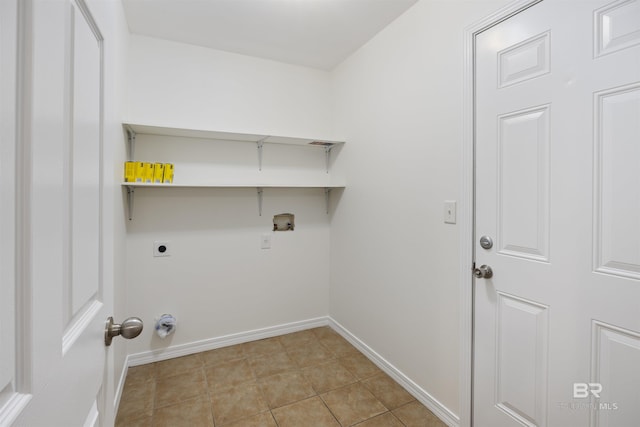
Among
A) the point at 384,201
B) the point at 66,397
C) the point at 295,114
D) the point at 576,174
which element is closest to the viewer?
the point at 66,397

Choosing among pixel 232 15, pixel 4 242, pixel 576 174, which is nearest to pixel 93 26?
pixel 4 242

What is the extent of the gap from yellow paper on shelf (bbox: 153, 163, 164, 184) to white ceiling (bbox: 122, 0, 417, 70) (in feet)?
3.27

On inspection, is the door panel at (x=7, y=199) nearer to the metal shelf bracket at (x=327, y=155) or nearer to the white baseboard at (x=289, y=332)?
the white baseboard at (x=289, y=332)

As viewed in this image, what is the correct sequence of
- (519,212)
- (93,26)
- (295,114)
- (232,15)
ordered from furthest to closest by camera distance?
(295,114) → (232,15) → (519,212) → (93,26)

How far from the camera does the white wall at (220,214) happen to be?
2.28 m

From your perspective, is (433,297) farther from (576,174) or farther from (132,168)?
(132,168)

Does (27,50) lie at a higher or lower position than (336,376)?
higher

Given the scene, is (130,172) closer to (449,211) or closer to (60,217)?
(60,217)

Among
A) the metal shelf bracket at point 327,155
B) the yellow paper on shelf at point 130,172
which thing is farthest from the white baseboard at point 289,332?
the metal shelf bracket at point 327,155

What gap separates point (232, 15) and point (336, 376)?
2.60 m

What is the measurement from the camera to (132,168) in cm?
202

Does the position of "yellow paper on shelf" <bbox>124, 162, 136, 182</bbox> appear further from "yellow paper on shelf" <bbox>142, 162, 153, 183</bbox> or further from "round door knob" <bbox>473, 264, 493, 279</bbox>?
"round door knob" <bbox>473, 264, 493, 279</bbox>

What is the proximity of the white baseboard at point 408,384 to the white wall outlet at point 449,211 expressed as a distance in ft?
3.49

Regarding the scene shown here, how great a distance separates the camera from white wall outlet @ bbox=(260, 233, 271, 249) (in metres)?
2.68
